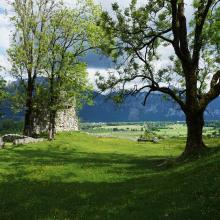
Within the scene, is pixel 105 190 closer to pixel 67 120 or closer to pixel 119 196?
pixel 119 196

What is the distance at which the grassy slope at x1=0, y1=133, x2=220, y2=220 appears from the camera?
2342 cm

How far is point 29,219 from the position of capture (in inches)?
933

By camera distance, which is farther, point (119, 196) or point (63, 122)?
point (63, 122)

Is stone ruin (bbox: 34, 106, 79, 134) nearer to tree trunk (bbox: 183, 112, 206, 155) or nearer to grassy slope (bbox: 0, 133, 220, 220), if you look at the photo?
grassy slope (bbox: 0, 133, 220, 220)

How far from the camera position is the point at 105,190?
31.6 m

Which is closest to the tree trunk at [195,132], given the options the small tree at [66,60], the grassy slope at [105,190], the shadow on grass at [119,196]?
the grassy slope at [105,190]

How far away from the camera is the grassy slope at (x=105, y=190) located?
76.8 feet

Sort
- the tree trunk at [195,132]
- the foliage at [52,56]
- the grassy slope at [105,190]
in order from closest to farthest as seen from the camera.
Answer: the grassy slope at [105,190], the tree trunk at [195,132], the foliage at [52,56]

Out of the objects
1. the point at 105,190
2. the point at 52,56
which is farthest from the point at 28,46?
the point at 105,190

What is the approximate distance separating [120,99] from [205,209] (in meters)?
26.9

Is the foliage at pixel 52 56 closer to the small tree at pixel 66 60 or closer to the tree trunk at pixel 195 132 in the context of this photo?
the small tree at pixel 66 60

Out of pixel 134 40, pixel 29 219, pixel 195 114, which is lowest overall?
pixel 29 219

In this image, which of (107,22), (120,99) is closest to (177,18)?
(107,22)

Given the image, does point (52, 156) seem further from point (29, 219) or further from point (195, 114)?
point (29, 219)
